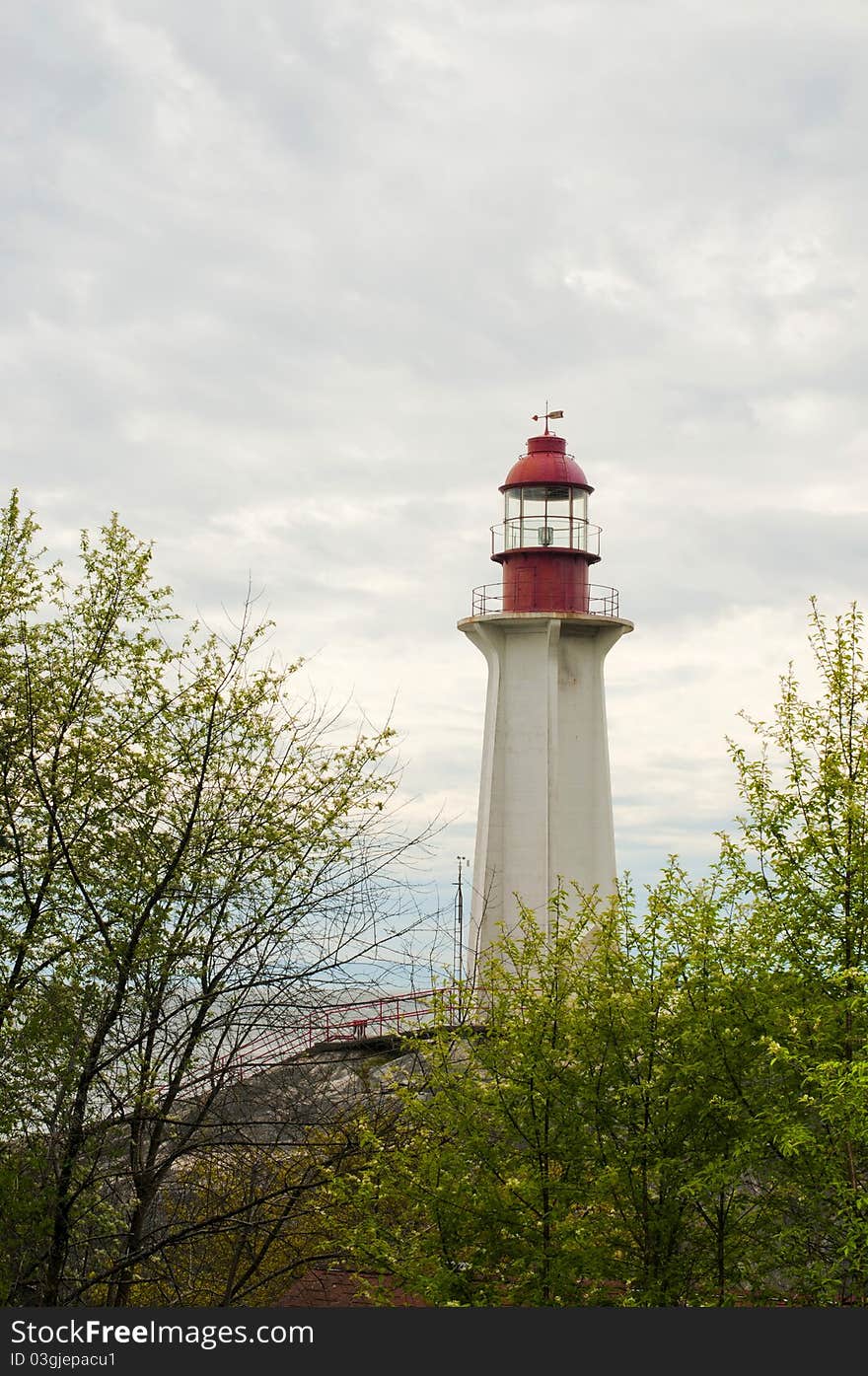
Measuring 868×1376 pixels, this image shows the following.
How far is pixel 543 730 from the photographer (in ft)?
98.8

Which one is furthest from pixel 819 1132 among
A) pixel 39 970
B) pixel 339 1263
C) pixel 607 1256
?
pixel 39 970

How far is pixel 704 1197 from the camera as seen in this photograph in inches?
603

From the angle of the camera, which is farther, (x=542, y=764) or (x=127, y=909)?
(x=542, y=764)

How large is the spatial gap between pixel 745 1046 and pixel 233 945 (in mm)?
5990

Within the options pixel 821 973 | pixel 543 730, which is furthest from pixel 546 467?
pixel 821 973

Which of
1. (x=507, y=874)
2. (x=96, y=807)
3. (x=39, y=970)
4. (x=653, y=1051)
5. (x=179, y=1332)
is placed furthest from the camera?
(x=507, y=874)

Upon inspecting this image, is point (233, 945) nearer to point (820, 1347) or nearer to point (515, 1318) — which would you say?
point (515, 1318)

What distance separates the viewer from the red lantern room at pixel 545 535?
1208 inches

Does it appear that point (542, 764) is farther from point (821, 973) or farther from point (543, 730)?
point (821, 973)

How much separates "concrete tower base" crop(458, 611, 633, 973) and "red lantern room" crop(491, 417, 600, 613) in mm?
705

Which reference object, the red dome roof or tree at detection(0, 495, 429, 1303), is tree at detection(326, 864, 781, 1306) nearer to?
tree at detection(0, 495, 429, 1303)

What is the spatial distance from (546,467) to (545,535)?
155 centimetres

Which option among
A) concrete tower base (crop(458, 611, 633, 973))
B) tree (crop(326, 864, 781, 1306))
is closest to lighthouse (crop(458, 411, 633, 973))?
concrete tower base (crop(458, 611, 633, 973))

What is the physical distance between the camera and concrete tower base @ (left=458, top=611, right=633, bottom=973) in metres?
29.7
